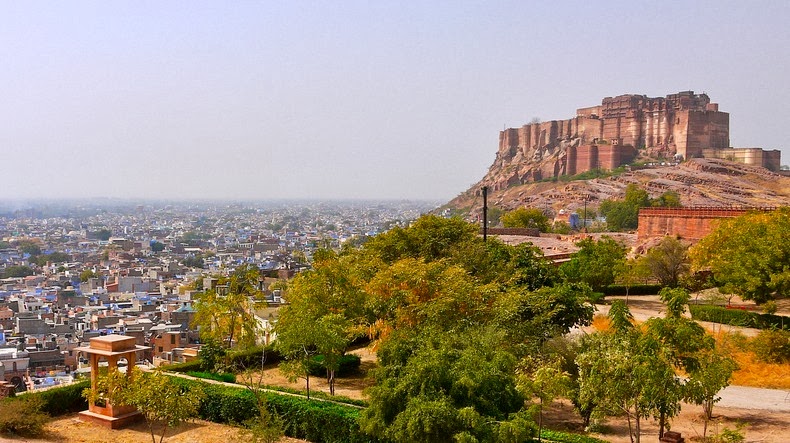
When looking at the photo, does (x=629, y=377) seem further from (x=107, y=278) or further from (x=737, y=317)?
(x=107, y=278)

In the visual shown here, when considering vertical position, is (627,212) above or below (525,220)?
above

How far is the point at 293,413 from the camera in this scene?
12.9 meters

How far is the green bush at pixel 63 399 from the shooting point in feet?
45.9

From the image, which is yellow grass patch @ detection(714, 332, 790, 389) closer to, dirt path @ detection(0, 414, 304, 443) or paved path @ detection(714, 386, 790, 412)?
paved path @ detection(714, 386, 790, 412)

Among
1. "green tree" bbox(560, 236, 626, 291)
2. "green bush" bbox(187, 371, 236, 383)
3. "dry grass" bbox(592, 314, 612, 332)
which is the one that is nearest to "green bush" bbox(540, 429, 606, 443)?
"green bush" bbox(187, 371, 236, 383)

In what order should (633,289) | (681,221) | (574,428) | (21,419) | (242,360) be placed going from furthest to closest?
1. (681,221)
2. (633,289)
3. (242,360)
4. (574,428)
5. (21,419)

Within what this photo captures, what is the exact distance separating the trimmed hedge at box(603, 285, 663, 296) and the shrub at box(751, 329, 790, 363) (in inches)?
467

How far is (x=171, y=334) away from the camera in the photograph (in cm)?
3969

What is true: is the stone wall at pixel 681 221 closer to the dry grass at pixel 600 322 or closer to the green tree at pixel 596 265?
the green tree at pixel 596 265

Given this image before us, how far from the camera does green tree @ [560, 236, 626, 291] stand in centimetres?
2747

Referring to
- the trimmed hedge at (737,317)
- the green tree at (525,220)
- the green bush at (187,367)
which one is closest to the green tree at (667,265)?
the trimmed hedge at (737,317)

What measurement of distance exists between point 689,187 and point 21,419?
264 ft

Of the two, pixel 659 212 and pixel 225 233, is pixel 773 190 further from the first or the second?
pixel 225 233

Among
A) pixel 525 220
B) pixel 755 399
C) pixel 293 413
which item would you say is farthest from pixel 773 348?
pixel 525 220
